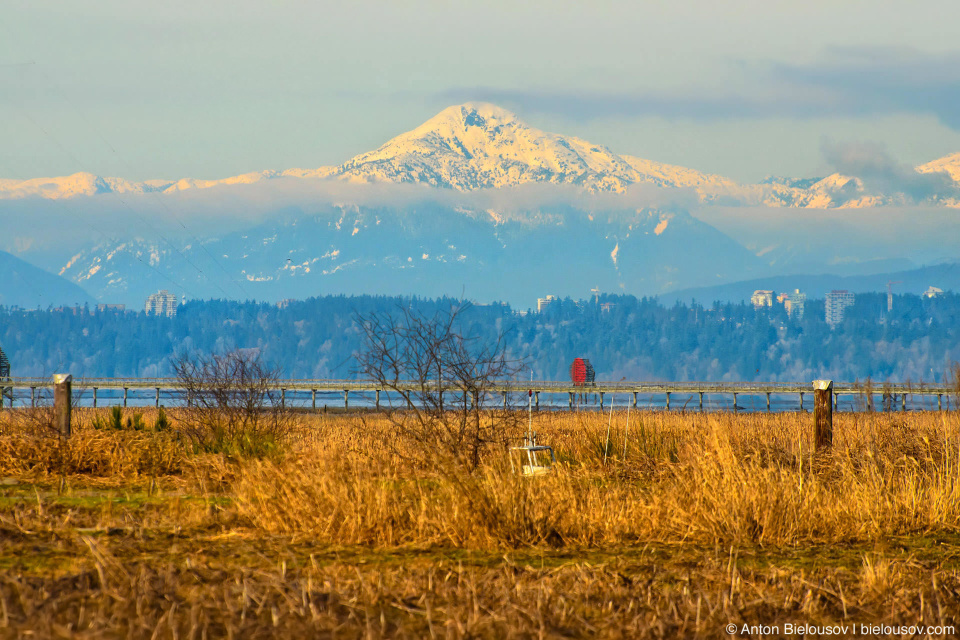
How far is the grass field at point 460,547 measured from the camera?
6.59 m

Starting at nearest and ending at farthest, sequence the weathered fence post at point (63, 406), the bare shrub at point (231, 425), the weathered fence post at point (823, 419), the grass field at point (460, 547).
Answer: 1. the grass field at point (460, 547)
2. the weathered fence post at point (823, 419)
3. the bare shrub at point (231, 425)
4. the weathered fence post at point (63, 406)

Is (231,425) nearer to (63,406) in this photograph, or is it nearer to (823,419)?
(63,406)

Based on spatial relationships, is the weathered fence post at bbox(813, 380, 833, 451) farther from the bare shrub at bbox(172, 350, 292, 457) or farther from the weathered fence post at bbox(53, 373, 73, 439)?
the weathered fence post at bbox(53, 373, 73, 439)

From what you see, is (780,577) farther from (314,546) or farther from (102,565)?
(102,565)

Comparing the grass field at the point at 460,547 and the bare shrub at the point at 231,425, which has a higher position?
the bare shrub at the point at 231,425

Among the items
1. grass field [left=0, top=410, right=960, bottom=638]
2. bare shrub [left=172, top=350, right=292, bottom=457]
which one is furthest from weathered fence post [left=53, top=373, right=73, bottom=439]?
bare shrub [left=172, top=350, right=292, bottom=457]

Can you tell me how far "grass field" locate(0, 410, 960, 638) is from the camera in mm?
6586

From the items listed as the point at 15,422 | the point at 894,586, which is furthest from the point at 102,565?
the point at 15,422

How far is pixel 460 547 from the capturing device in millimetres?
9961

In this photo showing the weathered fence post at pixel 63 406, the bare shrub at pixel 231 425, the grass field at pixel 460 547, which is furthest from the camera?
the weathered fence post at pixel 63 406

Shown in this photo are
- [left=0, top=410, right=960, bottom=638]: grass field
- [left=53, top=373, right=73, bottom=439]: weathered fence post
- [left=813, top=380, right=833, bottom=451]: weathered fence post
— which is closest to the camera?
[left=0, top=410, right=960, bottom=638]: grass field

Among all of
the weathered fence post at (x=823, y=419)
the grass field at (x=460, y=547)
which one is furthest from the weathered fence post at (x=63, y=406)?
the weathered fence post at (x=823, y=419)

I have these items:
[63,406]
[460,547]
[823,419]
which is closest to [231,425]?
[63,406]

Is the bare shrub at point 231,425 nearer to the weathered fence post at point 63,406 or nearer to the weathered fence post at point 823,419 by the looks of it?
the weathered fence post at point 63,406
